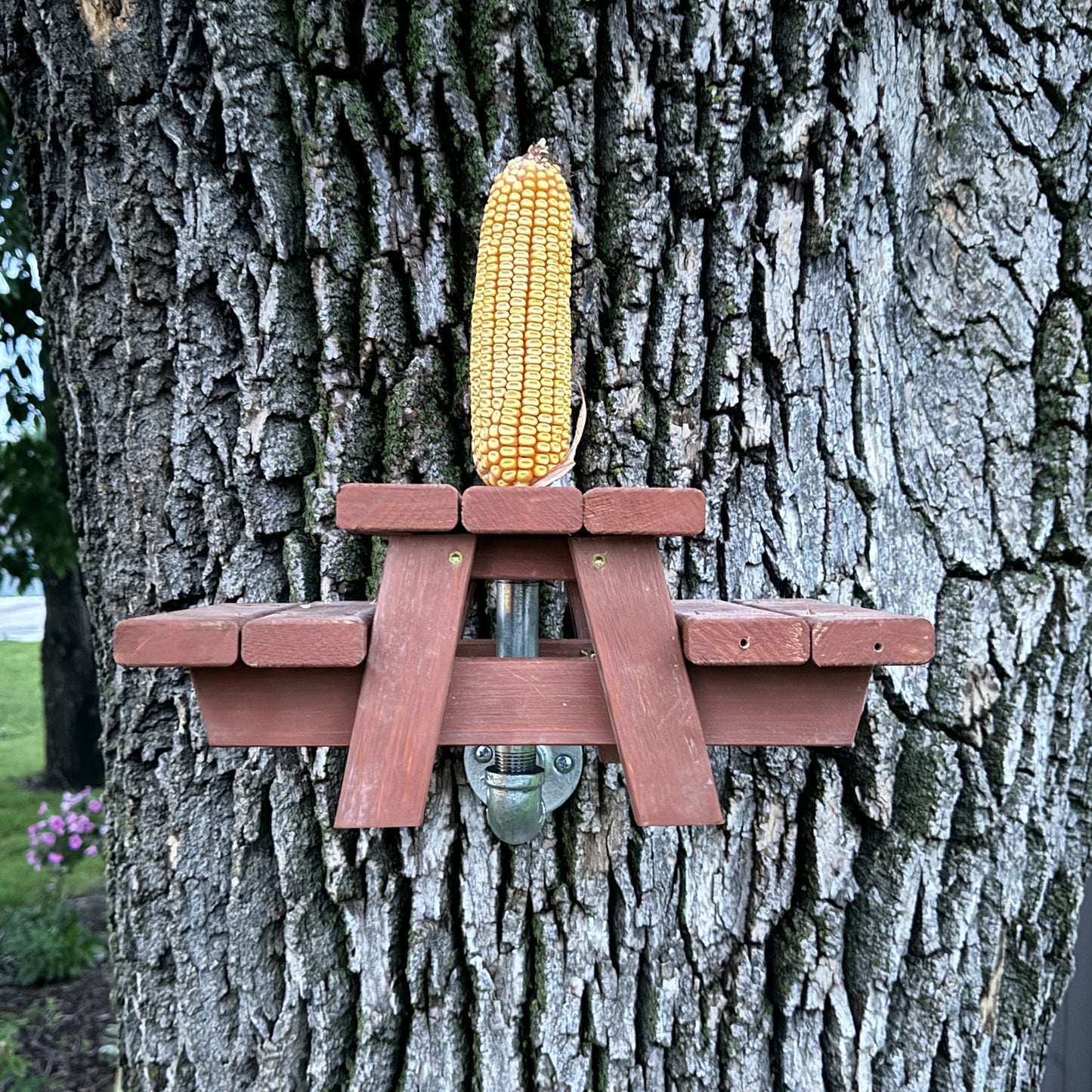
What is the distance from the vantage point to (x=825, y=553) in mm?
1098

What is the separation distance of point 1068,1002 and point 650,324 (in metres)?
2.04

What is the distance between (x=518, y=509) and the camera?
2.19 feet

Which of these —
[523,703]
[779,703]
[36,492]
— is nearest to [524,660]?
[523,703]

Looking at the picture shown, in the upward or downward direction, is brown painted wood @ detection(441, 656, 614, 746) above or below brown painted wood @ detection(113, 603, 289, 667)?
below

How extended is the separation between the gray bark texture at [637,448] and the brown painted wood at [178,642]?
398mm

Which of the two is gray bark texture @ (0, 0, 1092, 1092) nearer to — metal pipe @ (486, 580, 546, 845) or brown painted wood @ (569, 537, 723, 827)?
metal pipe @ (486, 580, 546, 845)

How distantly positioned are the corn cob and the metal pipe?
0.13m

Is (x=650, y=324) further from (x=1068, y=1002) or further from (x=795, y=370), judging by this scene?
(x=1068, y=1002)

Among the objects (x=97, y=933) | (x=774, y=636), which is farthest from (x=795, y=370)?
(x=97, y=933)

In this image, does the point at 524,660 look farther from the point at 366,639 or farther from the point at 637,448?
the point at 637,448

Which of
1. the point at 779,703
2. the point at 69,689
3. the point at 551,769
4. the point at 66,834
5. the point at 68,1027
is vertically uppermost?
the point at 779,703

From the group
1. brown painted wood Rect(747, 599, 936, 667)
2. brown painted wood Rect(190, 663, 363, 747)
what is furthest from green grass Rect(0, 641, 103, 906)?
brown painted wood Rect(747, 599, 936, 667)

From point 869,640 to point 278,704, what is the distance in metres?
0.55

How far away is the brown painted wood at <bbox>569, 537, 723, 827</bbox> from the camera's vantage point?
0.72 metres
